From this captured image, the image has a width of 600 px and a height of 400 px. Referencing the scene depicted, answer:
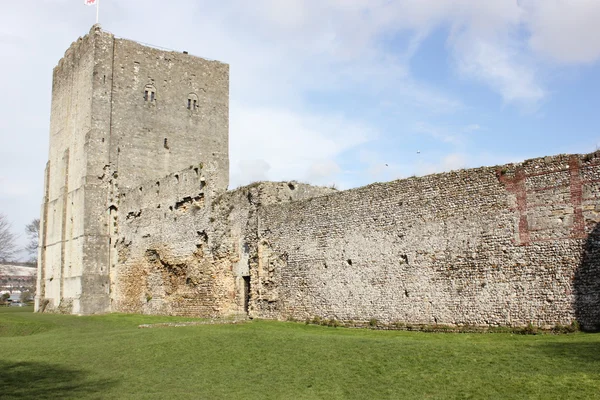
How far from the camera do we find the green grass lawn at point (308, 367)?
851 centimetres

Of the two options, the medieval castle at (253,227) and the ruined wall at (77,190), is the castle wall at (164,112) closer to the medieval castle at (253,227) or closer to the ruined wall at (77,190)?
the medieval castle at (253,227)

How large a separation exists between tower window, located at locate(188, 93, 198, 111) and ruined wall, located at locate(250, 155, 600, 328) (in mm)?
14378

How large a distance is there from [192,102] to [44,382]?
2270cm

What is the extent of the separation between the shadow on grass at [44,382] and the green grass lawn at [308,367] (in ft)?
0.05

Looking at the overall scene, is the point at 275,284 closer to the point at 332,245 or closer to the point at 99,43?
the point at 332,245

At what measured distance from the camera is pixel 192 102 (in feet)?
103

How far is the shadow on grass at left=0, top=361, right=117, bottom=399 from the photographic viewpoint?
9.09m

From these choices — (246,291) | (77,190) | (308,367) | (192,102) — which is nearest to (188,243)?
(246,291)

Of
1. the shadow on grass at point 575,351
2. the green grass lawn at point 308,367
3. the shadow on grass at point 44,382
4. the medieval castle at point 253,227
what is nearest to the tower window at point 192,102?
the medieval castle at point 253,227

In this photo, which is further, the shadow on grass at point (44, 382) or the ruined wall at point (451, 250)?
the ruined wall at point (451, 250)

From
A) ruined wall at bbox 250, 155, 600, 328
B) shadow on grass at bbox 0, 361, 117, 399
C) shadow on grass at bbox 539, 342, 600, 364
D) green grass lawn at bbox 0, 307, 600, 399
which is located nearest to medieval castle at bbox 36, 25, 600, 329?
ruined wall at bbox 250, 155, 600, 328

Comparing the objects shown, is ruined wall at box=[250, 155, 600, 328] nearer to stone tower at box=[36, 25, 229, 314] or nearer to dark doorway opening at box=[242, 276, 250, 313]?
dark doorway opening at box=[242, 276, 250, 313]

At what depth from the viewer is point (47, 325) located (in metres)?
21.2

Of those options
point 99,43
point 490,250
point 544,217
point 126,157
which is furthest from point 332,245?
point 99,43
